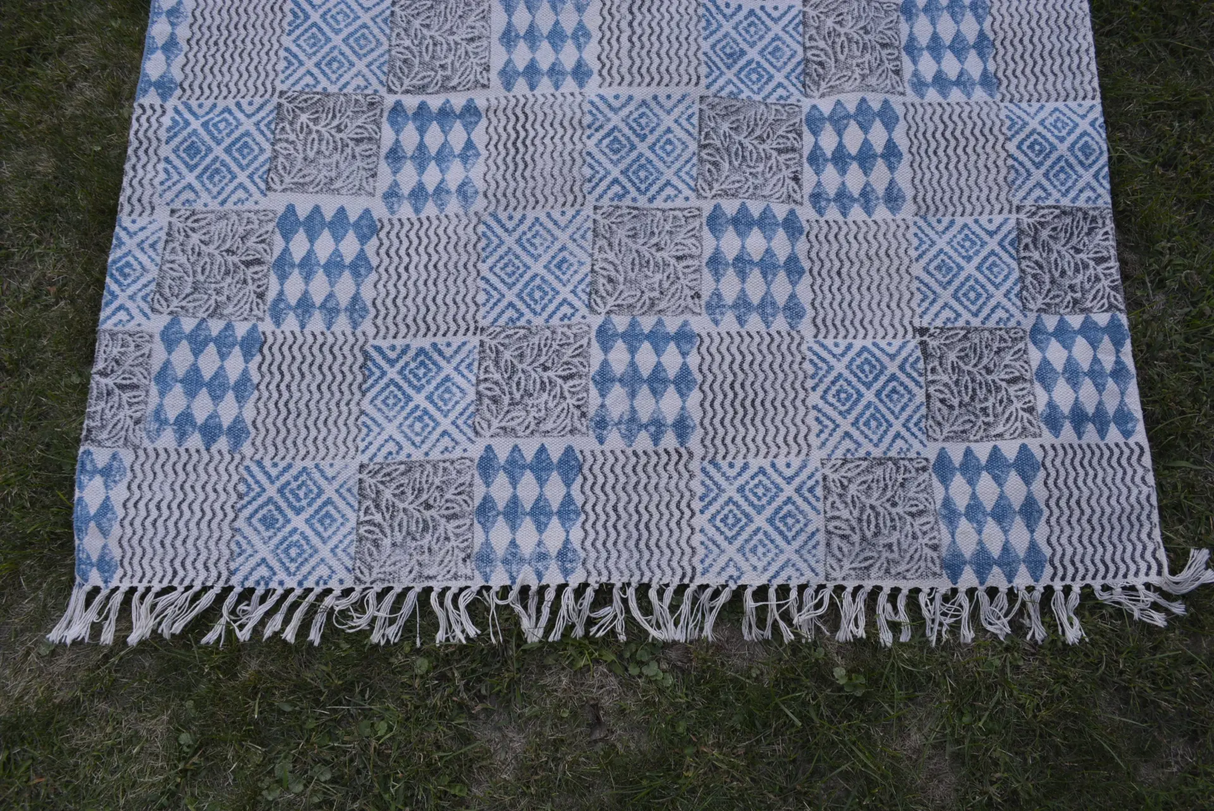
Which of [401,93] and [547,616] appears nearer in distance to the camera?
[547,616]

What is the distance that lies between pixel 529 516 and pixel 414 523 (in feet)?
0.61

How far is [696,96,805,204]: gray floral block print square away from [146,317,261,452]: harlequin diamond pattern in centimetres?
82

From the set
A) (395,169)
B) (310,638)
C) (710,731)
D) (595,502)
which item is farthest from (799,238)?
(310,638)

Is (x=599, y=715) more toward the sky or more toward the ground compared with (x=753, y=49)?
more toward the ground

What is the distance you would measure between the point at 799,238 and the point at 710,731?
0.82 meters

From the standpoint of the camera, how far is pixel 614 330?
135 centimetres

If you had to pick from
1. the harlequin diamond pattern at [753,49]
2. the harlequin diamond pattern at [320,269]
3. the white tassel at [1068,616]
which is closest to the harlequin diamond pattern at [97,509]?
the harlequin diamond pattern at [320,269]

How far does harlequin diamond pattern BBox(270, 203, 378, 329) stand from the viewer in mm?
1362

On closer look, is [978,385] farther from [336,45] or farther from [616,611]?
[336,45]

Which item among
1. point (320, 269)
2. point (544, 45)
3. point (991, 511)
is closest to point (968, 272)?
point (991, 511)

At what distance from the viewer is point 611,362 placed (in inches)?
52.7

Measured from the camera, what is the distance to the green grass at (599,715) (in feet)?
4.08

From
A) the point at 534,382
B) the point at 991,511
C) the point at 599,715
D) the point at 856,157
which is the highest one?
the point at 856,157

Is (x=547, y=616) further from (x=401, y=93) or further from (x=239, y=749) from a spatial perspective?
(x=401, y=93)
